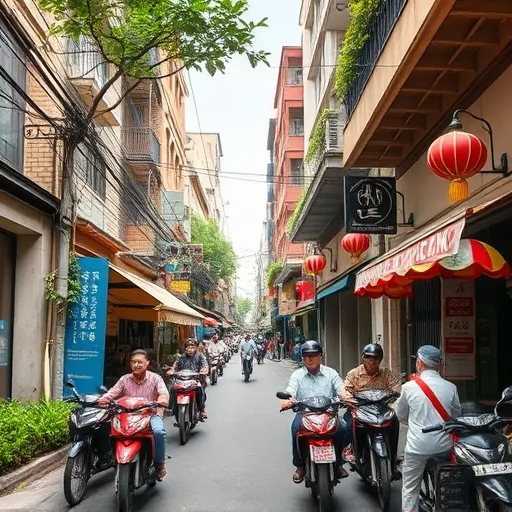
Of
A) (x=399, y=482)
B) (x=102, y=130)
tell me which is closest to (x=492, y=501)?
(x=399, y=482)

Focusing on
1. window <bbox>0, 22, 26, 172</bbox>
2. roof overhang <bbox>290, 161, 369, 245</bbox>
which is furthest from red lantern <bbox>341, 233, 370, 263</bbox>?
window <bbox>0, 22, 26, 172</bbox>

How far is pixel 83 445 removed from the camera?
229 inches

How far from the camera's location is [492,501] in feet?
12.5

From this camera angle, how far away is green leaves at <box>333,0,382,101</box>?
10.3 metres

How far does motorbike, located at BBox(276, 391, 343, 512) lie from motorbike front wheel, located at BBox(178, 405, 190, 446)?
13.5 feet

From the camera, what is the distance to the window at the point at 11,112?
962 centimetres

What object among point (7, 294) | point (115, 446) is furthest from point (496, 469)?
point (7, 294)

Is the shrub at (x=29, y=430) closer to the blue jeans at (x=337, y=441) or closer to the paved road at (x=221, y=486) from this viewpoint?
the paved road at (x=221, y=486)

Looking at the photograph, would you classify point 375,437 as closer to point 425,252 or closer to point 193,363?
point 425,252

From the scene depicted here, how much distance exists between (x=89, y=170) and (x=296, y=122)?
28238 millimetres

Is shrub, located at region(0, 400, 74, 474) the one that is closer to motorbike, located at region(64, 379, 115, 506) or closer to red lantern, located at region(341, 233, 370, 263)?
motorbike, located at region(64, 379, 115, 506)

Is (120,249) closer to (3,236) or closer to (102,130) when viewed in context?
(102,130)

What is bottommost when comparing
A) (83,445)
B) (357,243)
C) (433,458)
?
(83,445)

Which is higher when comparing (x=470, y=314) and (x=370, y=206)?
(x=370, y=206)
